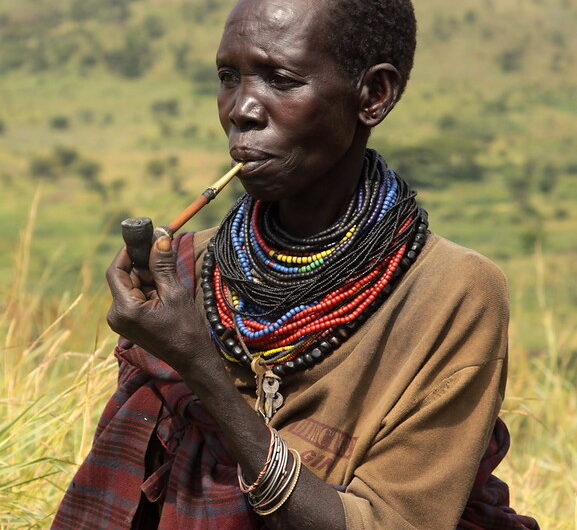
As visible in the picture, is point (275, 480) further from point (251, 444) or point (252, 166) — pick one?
point (252, 166)

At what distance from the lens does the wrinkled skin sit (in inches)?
81.3

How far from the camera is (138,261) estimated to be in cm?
205

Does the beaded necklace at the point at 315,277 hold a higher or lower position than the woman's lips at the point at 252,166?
lower

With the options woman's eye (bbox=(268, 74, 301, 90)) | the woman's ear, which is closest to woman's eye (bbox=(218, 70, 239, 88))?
woman's eye (bbox=(268, 74, 301, 90))

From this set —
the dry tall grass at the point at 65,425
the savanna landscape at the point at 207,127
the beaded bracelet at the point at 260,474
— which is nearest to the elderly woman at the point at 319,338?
the beaded bracelet at the point at 260,474

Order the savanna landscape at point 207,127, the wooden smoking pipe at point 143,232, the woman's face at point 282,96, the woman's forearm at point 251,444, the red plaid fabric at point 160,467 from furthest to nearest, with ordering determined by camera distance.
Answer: the savanna landscape at point 207,127 < the red plaid fabric at point 160,467 < the woman's face at point 282,96 < the woman's forearm at point 251,444 < the wooden smoking pipe at point 143,232

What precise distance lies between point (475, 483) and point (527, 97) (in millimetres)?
23911

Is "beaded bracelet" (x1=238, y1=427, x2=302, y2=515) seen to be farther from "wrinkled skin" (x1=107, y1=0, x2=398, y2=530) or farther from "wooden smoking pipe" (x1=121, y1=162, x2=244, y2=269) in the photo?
"wooden smoking pipe" (x1=121, y1=162, x2=244, y2=269)

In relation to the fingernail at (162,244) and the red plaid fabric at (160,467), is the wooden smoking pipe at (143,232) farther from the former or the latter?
the red plaid fabric at (160,467)

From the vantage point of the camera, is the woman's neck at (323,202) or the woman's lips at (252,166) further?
the woman's neck at (323,202)

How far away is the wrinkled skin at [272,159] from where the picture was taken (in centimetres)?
206

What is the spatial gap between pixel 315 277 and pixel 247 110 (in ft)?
1.31

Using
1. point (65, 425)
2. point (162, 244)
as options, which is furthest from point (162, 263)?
point (65, 425)

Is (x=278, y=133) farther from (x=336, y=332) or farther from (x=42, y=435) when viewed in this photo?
(x=42, y=435)
